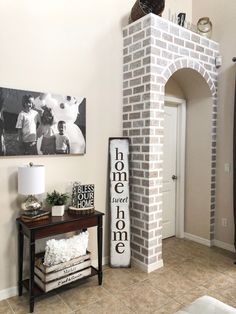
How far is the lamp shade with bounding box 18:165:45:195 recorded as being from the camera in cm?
217

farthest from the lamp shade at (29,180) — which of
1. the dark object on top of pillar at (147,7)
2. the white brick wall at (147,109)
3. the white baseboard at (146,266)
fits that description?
the dark object on top of pillar at (147,7)

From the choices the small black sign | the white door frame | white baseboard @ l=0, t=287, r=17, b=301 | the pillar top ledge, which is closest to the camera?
white baseboard @ l=0, t=287, r=17, b=301

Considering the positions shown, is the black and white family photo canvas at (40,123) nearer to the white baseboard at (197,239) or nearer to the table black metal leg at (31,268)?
the table black metal leg at (31,268)

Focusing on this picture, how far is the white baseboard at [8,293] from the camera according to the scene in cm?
234

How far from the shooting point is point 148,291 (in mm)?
2465

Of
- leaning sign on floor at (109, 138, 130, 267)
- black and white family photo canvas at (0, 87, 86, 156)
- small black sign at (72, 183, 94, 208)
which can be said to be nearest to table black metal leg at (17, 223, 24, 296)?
small black sign at (72, 183, 94, 208)

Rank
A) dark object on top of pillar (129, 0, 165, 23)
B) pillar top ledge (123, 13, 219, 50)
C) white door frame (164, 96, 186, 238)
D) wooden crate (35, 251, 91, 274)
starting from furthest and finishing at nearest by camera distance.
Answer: white door frame (164, 96, 186, 238) < dark object on top of pillar (129, 0, 165, 23) < pillar top ledge (123, 13, 219, 50) < wooden crate (35, 251, 91, 274)

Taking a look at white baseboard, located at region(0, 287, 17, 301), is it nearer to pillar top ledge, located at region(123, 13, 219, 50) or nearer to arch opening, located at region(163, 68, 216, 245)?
arch opening, located at region(163, 68, 216, 245)

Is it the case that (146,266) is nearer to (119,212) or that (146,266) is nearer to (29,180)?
(119,212)

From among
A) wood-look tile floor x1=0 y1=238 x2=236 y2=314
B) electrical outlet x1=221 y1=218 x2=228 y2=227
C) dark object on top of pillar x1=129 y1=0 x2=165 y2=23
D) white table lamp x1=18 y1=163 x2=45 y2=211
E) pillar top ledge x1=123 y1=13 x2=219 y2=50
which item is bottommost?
wood-look tile floor x1=0 y1=238 x2=236 y2=314

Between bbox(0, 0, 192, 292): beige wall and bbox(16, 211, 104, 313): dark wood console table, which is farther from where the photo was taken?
bbox(0, 0, 192, 292): beige wall

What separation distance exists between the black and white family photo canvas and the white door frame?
1.72 metres

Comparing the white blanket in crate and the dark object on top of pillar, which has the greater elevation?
the dark object on top of pillar

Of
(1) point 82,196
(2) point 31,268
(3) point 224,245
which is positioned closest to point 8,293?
(2) point 31,268
